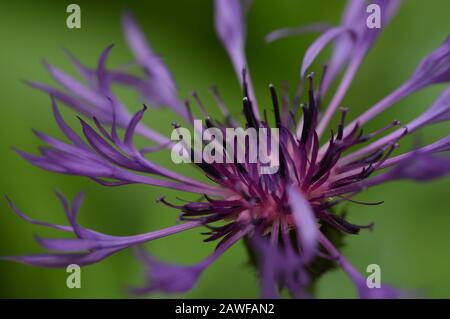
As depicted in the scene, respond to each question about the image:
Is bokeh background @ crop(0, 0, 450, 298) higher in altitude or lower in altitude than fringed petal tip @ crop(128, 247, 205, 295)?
higher

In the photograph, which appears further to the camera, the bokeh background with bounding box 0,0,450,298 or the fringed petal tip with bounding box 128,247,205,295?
the bokeh background with bounding box 0,0,450,298

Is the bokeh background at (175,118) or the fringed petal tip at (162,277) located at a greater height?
the bokeh background at (175,118)

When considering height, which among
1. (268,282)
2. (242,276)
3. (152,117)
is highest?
(152,117)

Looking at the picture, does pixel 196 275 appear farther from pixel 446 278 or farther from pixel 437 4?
pixel 437 4

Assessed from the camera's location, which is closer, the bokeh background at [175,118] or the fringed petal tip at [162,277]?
the fringed petal tip at [162,277]

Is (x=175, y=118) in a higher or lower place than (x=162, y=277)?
higher

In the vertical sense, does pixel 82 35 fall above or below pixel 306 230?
above

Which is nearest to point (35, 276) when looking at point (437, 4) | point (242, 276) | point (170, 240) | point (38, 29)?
point (170, 240)

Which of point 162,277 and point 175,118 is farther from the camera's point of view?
point 175,118
